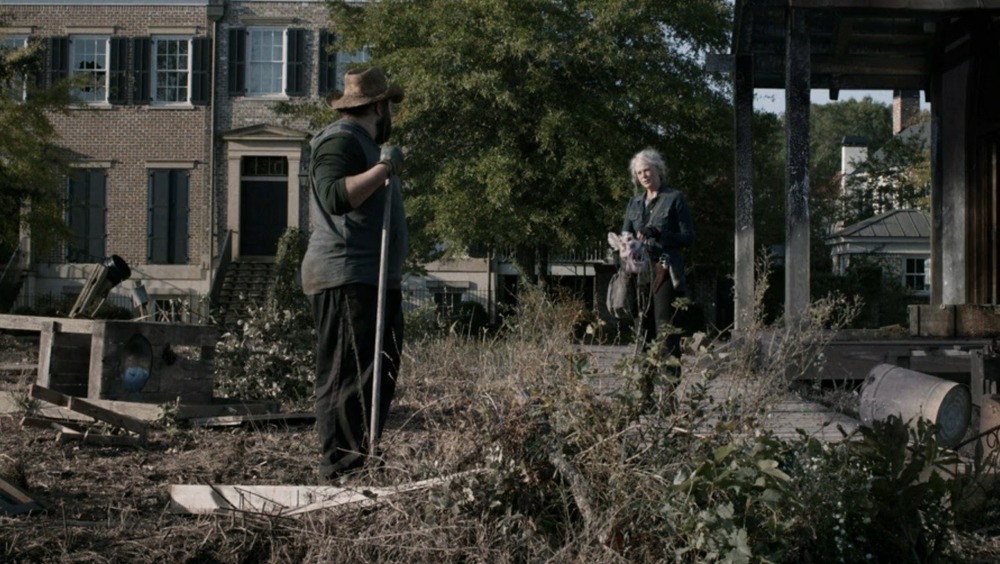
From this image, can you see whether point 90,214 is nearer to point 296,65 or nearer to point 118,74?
point 118,74

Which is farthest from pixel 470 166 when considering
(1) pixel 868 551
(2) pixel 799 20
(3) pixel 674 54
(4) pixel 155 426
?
(1) pixel 868 551

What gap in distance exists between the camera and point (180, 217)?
1261 inches

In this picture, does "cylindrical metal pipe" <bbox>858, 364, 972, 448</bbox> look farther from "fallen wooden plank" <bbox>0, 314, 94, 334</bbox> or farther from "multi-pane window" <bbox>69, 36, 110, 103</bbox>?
"multi-pane window" <bbox>69, 36, 110, 103</bbox>

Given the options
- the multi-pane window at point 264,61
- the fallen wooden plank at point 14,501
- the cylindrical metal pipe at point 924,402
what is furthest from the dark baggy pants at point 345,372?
the multi-pane window at point 264,61

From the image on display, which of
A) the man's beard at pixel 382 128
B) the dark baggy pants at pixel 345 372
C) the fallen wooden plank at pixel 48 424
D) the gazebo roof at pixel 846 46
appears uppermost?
the gazebo roof at pixel 846 46

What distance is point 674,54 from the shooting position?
2469 centimetres

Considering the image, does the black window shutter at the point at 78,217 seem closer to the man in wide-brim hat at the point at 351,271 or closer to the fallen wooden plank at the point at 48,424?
the fallen wooden plank at the point at 48,424

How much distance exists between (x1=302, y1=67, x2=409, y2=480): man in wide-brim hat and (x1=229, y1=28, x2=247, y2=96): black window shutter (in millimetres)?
27412

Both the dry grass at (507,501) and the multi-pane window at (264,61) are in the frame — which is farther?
the multi-pane window at (264,61)

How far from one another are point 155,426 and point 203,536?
2.91m

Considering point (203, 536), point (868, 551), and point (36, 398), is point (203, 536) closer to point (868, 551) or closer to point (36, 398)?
point (868, 551)

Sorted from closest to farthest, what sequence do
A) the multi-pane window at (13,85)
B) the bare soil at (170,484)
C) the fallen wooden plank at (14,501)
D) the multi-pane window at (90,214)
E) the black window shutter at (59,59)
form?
the bare soil at (170,484) < the fallen wooden plank at (14,501) < the multi-pane window at (13,85) < the multi-pane window at (90,214) < the black window shutter at (59,59)

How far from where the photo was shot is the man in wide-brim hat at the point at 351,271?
17.2 feet

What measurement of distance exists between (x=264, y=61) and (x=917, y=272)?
2130 cm
